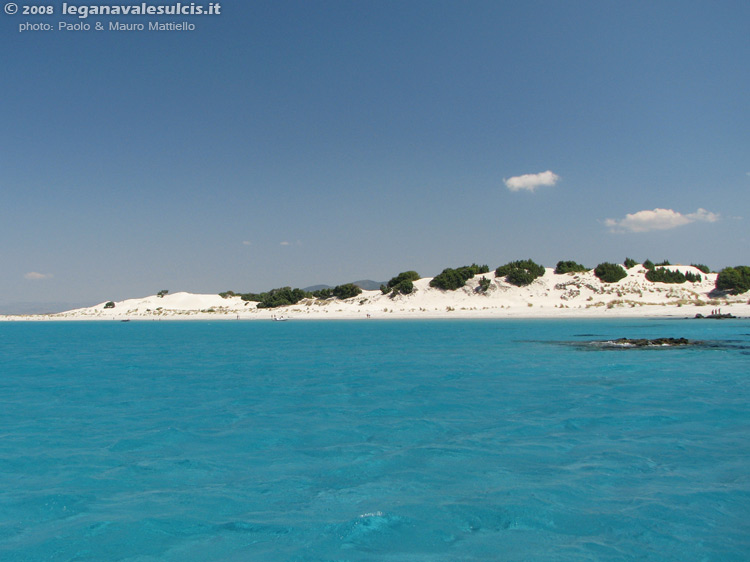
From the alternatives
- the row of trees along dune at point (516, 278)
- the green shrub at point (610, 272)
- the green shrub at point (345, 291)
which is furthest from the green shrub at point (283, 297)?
the green shrub at point (610, 272)

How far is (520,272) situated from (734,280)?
28942mm

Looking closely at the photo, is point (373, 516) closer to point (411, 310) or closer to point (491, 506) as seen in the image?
point (491, 506)

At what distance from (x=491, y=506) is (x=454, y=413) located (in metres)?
5.98

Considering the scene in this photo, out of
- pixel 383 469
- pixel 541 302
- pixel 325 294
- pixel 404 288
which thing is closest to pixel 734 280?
pixel 541 302

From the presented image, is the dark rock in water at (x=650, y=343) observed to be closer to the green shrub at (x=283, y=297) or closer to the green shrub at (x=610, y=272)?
the green shrub at (x=610, y=272)

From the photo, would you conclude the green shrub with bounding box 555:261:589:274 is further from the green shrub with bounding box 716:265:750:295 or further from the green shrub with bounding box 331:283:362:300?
the green shrub with bounding box 331:283:362:300

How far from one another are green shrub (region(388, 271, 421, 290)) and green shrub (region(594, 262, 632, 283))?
30528 mm

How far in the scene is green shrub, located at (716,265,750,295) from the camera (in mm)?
69125

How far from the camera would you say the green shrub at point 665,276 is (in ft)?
255

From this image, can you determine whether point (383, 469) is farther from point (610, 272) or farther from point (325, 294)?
point (325, 294)

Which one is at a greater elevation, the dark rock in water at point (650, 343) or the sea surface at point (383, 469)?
the sea surface at point (383, 469)

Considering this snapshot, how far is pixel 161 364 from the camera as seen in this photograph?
25.9 meters

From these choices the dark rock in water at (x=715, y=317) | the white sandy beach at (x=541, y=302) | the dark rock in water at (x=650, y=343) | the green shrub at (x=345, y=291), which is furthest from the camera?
the green shrub at (x=345, y=291)

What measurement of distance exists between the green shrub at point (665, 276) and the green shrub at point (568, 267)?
34.1 feet
